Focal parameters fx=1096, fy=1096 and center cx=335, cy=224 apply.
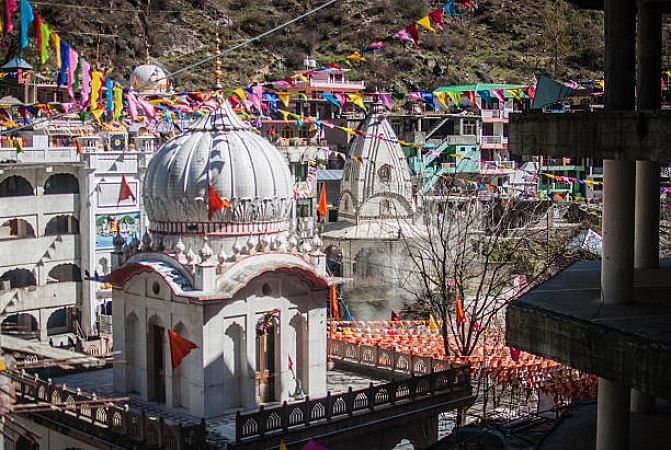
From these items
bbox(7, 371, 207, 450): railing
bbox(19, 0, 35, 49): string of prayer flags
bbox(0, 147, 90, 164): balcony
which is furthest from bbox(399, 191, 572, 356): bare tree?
bbox(19, 0, 35, 49): string of prayer flags

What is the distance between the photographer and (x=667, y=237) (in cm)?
3362

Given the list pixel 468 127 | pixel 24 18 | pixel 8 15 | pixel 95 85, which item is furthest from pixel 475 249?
pixel 468 127

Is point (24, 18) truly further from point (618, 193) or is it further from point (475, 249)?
point (475, 249)

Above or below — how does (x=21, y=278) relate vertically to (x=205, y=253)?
below

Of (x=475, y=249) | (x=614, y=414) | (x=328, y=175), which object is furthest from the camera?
(x=328, y=175)

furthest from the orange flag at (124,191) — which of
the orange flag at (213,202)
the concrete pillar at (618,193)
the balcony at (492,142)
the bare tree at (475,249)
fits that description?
the concrete pillar at (618,193)

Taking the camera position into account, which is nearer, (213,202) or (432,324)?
(213,202)

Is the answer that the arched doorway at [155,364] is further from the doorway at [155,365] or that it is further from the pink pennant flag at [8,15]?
the pink pennant flag at [8,15]

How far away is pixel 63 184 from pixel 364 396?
2102 centimetres

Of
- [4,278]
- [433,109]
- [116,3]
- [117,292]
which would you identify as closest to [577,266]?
[117,292]

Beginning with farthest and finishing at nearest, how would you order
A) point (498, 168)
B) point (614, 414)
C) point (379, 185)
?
point (498, 168) < point (379, 185) < point (614, 414)

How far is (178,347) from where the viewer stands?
19.7 metres

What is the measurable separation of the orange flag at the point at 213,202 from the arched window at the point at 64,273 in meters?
18.3

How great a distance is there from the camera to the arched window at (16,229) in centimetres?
3719
